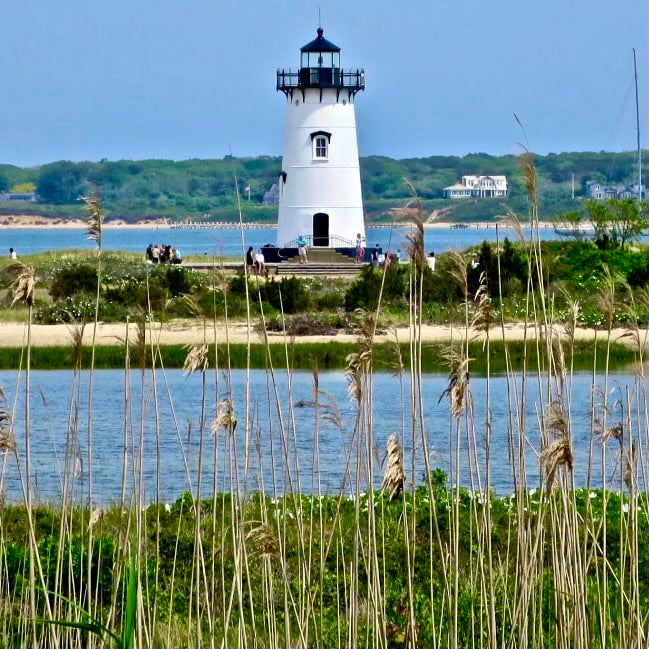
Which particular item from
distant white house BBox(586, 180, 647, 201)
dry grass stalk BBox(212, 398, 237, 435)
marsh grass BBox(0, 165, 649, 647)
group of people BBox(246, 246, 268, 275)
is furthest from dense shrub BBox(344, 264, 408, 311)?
dry grass stalk BBox(212, 398, 237, 435)

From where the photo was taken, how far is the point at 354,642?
15.1 ft

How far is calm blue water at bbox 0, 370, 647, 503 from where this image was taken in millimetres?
5883

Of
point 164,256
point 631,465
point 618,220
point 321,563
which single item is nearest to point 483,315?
point 631,465

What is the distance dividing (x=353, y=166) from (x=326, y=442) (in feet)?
77.9

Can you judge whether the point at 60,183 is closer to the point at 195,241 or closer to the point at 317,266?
the point at 195,241

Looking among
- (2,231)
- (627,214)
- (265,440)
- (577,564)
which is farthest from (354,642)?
(2,231)

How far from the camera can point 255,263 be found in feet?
20.5

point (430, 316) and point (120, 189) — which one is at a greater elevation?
point (120, 189)

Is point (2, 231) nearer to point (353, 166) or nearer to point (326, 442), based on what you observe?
point (353, 166)

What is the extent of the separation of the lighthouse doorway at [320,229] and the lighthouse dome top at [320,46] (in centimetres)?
481

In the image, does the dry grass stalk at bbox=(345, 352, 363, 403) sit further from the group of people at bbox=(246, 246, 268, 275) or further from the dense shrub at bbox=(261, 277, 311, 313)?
the dense shrub at bbox=(261, 277, 311, 313)

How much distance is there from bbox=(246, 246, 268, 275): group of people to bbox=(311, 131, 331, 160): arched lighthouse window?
16.1 ft

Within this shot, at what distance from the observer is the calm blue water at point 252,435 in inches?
232

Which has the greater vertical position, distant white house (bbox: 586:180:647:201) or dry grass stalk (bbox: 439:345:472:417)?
distant white house (bbox: 586:180:647:201)
